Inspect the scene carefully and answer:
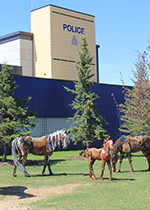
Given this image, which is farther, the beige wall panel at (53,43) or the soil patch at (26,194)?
the beige wall panel at (53,43)

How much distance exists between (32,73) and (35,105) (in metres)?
9.08

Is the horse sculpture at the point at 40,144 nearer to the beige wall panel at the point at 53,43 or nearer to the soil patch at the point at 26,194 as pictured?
the soil patch at the point at 26,194

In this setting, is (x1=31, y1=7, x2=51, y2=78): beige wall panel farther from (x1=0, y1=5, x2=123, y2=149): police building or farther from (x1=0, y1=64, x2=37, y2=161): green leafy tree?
(x1=0, y1=64, x2=37, y2=161): green leafy tree

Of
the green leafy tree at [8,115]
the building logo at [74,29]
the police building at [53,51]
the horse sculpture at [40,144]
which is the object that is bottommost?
the horse sculpture at [40,144]

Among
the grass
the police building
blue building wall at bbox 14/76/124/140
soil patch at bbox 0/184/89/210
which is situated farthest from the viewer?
the police building

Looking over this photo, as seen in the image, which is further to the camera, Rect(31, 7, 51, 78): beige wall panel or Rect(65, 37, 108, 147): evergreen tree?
Rect(31, 7, 51, 78): beige wall panel

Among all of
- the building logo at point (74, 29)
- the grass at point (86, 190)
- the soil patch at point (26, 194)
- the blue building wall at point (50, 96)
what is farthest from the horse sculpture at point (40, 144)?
the building logo at point (74, 29)

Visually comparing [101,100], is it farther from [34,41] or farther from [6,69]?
[6,69]

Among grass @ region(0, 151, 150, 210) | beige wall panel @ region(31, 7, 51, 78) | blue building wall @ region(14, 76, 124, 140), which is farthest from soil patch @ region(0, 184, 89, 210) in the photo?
beige wall panel @ region(31, 7, 51, 78)

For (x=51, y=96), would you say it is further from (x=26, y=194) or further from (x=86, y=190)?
(x=26, y=194)

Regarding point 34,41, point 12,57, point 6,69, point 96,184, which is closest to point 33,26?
point 34,41

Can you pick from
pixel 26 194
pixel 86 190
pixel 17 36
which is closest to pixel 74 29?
pixel 17 36

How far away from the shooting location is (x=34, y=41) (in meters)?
40.8

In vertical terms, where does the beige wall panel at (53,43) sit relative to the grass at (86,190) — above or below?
above
